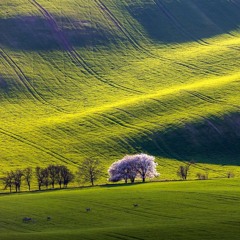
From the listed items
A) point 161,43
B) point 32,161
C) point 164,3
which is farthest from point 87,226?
point 164,3

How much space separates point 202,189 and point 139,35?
73.8 m

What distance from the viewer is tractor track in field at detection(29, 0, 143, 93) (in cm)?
12087

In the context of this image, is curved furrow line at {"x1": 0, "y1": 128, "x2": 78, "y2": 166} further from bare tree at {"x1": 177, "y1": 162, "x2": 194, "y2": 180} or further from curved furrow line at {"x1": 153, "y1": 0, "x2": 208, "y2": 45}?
curved furrow line at {"x1": 153, "y1": 0, "x2": 208, "y2": 45}

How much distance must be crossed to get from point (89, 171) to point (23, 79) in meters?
40.8

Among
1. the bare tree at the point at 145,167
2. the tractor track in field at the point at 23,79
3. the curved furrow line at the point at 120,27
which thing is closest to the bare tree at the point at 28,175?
the bare tree at the point at 145,167

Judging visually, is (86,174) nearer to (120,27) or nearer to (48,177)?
(48,177)

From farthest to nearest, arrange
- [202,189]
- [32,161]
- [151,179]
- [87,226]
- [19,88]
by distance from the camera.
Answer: [19,88], [32,161], [151,179], [202,189], [87,226]

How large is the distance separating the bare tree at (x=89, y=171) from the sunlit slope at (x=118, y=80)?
12.5 feet

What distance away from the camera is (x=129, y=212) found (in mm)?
59188

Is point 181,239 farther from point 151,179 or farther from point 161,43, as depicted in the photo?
point 161,43

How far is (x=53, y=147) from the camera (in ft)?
308

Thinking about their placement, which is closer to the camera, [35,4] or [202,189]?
[202,189]

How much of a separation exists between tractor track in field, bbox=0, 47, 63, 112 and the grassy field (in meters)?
41.8

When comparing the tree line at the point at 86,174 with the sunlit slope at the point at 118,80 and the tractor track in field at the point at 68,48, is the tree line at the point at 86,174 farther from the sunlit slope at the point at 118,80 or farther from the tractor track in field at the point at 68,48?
the tractor track in field at the point at 68,48
